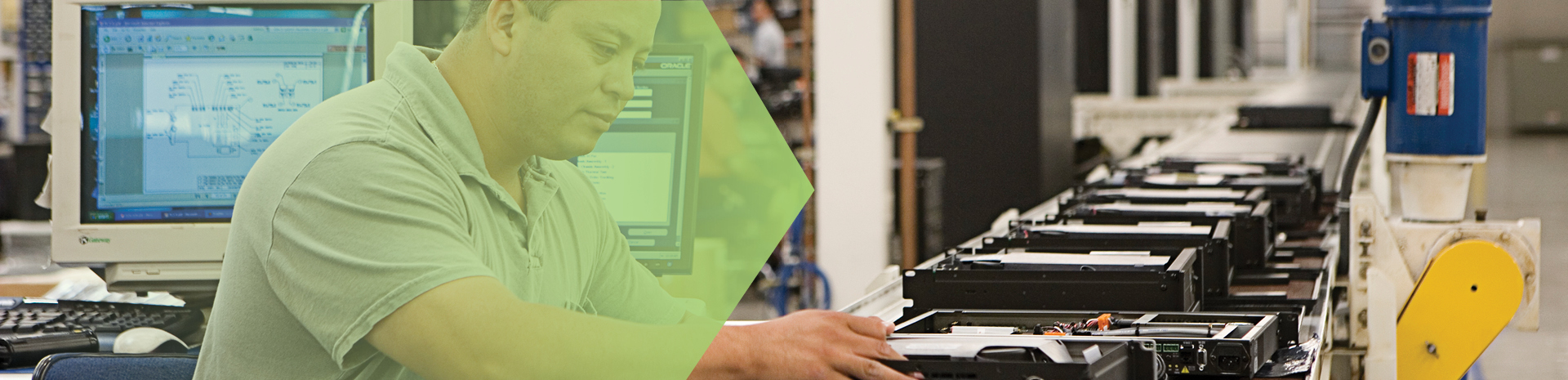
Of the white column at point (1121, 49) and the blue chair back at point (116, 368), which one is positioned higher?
the white column at point (1121, 49)

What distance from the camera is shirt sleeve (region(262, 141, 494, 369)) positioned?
0.63 meters

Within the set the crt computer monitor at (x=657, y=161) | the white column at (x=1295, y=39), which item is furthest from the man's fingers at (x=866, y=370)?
the white column at (x=1295, y=39)

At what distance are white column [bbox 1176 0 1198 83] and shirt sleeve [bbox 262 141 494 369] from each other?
40.1ft

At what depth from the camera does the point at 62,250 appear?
1512mm

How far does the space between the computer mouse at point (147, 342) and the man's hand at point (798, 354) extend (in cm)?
83

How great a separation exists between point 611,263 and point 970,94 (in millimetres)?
5392

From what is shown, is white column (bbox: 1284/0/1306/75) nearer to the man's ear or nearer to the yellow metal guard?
the yellow metal guard

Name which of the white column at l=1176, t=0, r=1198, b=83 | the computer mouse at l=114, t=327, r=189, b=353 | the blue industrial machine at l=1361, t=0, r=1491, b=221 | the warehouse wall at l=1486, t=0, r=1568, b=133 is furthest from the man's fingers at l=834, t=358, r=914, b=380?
the warehouse wall at l=1486, t=0, r=1568, b=133

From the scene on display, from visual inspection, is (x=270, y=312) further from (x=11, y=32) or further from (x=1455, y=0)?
(x=11, y=32)

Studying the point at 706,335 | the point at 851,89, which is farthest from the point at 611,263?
the point at 851,89

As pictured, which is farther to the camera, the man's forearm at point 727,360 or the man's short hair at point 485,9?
the man's forearm at point 727,360

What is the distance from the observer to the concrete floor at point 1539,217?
5.32 meters

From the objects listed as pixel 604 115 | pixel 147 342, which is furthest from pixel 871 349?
pixel 147 342
